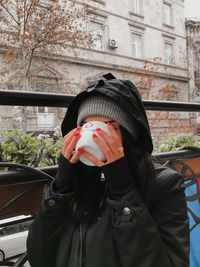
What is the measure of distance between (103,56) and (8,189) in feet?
51.9

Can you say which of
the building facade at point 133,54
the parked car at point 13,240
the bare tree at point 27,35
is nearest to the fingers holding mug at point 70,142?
the parked car at point 13,240

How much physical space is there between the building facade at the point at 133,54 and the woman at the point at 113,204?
11.0 meters

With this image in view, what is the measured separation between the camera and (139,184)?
834 millimetres

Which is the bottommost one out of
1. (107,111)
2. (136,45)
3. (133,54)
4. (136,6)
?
(107,111)

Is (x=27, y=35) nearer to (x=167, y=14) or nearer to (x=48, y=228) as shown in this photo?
(x=48, y=228)

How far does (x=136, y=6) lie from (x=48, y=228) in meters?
20.9

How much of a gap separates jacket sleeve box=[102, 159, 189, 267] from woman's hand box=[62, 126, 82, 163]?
108 millimetres

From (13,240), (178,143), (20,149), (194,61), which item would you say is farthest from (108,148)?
(194,61)

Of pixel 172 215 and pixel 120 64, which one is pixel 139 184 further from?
pixel 120 64

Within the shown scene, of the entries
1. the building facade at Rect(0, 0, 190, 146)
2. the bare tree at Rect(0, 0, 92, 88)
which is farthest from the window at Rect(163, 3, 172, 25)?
the bare tree at Rect(0, 0, 92, 88)

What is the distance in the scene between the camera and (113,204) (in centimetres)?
75

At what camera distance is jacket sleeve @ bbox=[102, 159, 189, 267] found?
27.8 inches

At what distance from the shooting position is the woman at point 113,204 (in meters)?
0.73

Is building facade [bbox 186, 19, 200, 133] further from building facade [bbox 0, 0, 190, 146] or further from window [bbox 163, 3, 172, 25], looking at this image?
window [bbox 163, 3, 172, 25]
